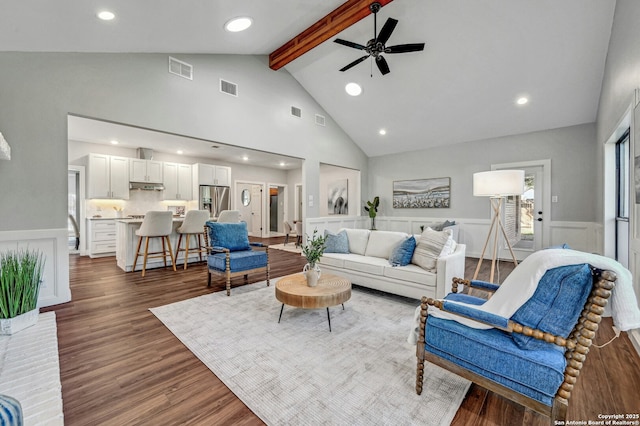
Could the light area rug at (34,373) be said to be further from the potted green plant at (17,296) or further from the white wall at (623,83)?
the white wall at (623,83)

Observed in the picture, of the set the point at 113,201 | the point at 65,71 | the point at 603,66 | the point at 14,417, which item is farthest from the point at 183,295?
the point at 603,66

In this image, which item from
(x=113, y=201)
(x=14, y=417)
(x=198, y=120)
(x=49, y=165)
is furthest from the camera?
(x=113, y=201)

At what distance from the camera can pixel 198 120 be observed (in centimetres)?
455

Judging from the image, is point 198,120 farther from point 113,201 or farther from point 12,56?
point 113,201

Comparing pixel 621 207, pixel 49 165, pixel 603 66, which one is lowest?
pixel 621 207

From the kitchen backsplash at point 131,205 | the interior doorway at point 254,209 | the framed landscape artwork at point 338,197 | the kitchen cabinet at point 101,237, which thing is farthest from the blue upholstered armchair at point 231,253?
the interior doorway at point 254,209

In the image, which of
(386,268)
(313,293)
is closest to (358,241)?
(386,268)

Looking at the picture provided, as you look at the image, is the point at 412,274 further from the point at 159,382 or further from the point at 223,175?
the point at 223,175

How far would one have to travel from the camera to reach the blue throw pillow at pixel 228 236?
3.99 meters

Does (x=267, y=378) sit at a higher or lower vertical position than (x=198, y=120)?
lower

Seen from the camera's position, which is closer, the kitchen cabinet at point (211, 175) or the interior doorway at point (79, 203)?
the interior doorway at point (79, 203)

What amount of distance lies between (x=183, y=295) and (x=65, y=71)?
302 cm

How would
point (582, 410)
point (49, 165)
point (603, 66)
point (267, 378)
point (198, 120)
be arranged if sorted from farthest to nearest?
point (198, 120)
point (603, 66)
point (49, 165)
point (267, 378)
point (582, 410)

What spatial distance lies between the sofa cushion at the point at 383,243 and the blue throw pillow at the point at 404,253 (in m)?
0.26
